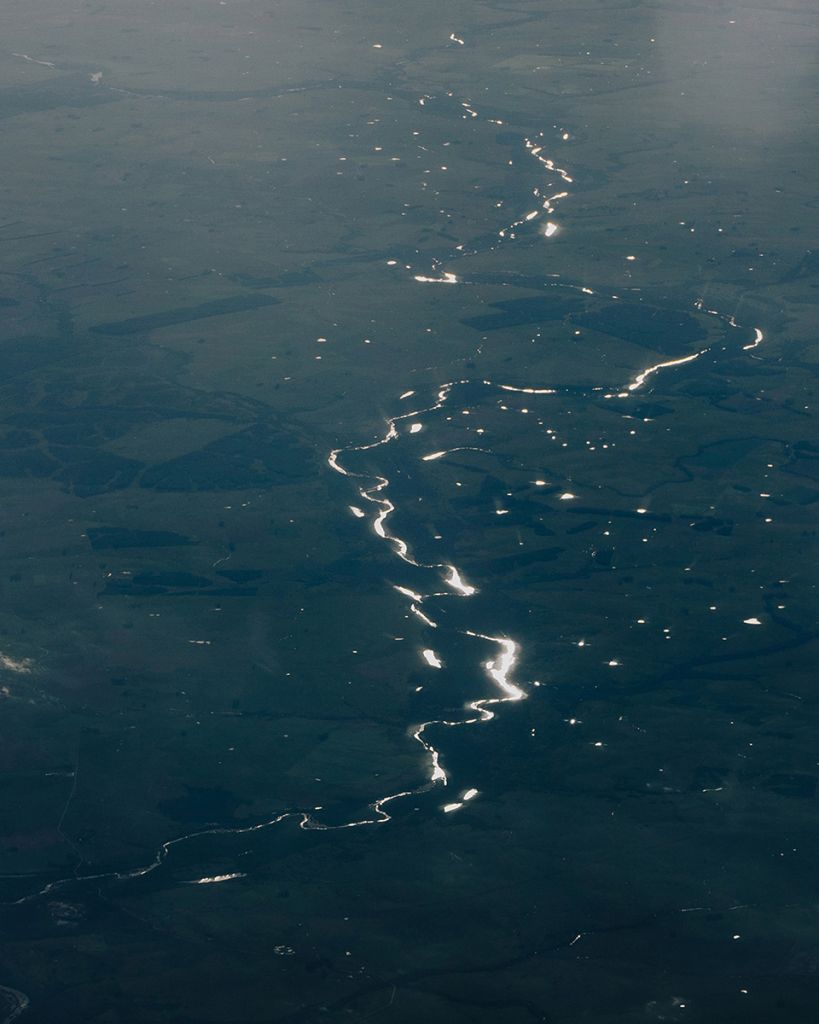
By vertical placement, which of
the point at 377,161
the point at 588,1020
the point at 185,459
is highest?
the point at 377,161

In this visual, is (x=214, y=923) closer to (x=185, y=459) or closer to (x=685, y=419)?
(x=185, y=459)

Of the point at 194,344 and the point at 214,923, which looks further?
the point at 194,344

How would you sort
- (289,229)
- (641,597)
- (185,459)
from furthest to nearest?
(289,229)
(185,459)
(641,597)

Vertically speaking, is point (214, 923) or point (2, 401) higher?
point (2, 401)

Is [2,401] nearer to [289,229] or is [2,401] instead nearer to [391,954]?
[289,229]

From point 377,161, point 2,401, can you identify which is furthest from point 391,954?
point 377,161

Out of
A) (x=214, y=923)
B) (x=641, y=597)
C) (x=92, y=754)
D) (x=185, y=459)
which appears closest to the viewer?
(x=214, y=923)

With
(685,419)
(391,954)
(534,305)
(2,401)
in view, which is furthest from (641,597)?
(2,401)
